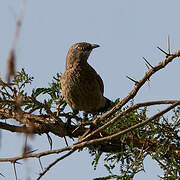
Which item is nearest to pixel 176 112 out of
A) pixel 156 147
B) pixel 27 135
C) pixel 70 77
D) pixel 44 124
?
pixel 156 147

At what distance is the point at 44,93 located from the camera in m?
4.66

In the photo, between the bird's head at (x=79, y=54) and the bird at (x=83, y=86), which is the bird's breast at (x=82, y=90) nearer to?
the bird at (x=83, y=86)

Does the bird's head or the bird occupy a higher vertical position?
the bird's head

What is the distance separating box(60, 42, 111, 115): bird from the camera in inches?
249

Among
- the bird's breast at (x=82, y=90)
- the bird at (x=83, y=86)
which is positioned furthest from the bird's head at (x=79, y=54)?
the bird's breast at (x=82, y=90)

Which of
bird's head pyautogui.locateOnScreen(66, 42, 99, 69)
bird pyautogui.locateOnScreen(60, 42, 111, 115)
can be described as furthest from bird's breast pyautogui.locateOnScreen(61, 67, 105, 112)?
bird's head pyautogui.locateOnScreen(66, 42, 99, 69)

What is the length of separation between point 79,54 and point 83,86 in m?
1.02

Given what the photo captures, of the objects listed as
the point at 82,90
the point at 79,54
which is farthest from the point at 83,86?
the point at 79,54

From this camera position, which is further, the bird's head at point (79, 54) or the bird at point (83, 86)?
the bird's head at point (79, 54)

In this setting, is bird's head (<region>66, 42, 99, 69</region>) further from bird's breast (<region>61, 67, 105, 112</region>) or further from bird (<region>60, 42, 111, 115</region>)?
bird's breast (<region>61, 67, 105, 112</region>)

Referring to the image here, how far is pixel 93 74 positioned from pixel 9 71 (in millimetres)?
5992

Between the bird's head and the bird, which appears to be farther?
the bird's head

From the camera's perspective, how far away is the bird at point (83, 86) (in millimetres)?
6319

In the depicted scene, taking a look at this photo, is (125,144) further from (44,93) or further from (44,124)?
(44,93)
